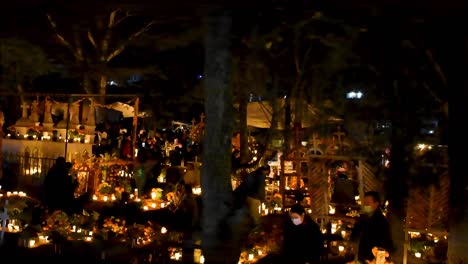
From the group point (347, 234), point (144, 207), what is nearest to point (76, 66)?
point (144, 207)

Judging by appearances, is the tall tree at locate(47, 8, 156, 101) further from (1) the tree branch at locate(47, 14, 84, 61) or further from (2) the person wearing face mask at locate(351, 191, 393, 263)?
(2) the person wearing face mask at locate(351, 191, 393, 263)

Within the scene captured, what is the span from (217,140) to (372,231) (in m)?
2.83

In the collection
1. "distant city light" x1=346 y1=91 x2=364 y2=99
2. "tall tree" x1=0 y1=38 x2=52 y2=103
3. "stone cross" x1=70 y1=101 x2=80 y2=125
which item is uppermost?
"tall tree" x1=0 y1=38 x2=52 y2=103

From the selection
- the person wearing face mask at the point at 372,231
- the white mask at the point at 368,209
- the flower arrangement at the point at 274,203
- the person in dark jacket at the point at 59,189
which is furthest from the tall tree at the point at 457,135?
the person in dark jacket at the point at 59,189

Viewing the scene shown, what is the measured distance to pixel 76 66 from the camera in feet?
78.5

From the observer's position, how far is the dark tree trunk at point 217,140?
23.8ft

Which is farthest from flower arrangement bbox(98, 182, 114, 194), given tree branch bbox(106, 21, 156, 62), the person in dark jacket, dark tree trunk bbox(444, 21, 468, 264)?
tree branch bbox(106, 21, 156, 62)

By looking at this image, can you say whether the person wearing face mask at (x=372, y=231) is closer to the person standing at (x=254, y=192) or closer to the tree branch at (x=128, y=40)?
the person standing at (x=254, y=192)

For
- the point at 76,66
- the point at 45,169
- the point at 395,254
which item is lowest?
the point at 395,254

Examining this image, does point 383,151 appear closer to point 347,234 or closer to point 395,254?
point 347,234

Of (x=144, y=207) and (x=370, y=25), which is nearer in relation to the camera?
(x=370, y=25)

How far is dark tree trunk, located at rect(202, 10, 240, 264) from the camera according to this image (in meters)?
→ 7.26

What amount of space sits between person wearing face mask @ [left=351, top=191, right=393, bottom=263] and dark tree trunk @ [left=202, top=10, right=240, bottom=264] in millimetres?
2274

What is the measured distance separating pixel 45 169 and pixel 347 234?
8.84m
